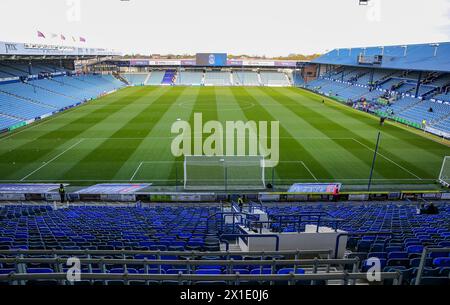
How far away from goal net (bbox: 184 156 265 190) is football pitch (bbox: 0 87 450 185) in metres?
0.95

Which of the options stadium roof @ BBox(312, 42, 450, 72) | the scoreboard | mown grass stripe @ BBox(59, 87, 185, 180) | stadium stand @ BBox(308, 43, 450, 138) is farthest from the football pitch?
the scoreboard

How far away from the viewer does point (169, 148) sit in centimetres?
3027

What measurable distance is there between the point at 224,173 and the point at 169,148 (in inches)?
334

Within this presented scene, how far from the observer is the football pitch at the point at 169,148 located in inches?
951

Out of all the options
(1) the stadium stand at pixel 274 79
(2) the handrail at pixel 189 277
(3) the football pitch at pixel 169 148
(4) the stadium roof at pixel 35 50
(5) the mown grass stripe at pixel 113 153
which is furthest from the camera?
(1) the stadium stand at pixel 274 79

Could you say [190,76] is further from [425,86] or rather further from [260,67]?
[425,86]

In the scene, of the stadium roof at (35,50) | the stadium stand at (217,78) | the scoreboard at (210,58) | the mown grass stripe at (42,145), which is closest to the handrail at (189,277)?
the mown grass stripe at (42,145)

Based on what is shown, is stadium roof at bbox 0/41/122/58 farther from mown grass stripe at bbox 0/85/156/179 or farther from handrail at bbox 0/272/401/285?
handrail at bbox 0/272/401/285

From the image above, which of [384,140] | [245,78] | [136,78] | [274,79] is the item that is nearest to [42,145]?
[384,140]

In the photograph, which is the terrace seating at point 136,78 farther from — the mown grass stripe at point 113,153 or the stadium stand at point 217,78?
the mown grass stripe at point 113,153

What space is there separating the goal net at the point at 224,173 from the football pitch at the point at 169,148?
3.10ft

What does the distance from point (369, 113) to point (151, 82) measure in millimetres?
66036

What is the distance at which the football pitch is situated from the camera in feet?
79.2

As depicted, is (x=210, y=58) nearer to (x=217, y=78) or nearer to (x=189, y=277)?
(x=217, y=78)
